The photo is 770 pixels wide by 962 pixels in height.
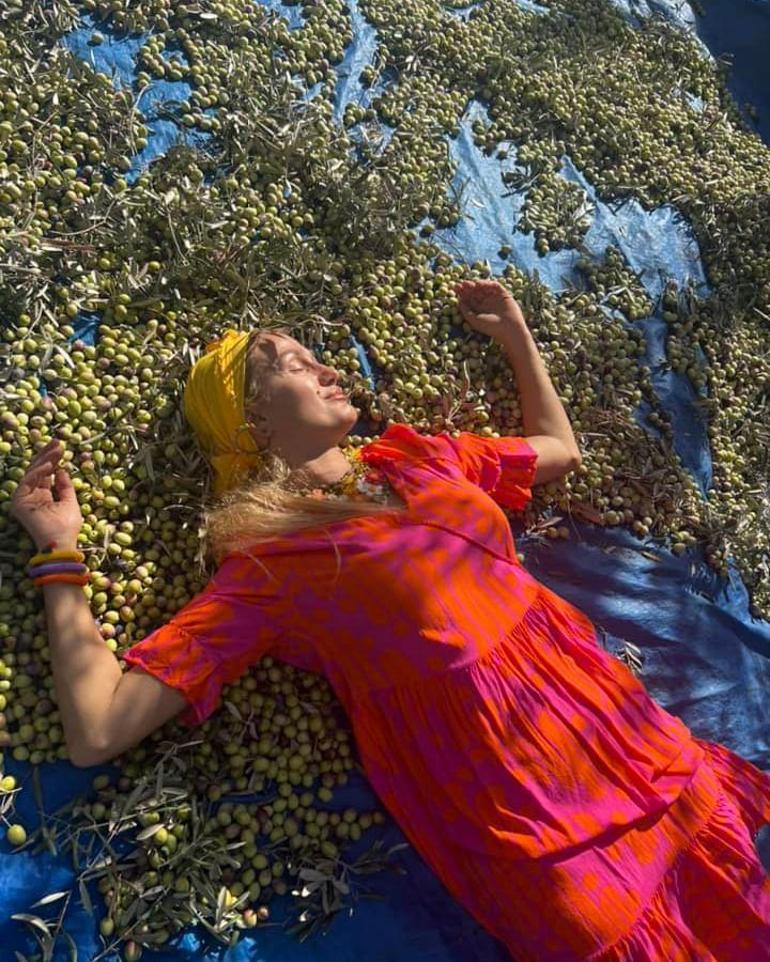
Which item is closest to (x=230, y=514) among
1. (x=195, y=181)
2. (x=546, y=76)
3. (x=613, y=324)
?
(x=195, y=181)

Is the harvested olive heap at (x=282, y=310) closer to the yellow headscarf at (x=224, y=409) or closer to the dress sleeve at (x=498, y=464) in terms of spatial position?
the yellow headscarf at (x=224, y=409)

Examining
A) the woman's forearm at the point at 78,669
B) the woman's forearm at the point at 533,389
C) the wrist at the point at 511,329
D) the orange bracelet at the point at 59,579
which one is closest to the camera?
the woman's forearm at the point at 78,669

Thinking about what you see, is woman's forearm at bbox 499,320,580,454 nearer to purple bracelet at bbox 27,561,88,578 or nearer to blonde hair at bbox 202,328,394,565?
blonde hair at bbox 202,328,394,565

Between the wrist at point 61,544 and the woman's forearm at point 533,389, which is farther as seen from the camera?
the woman's forearm at point 533,389

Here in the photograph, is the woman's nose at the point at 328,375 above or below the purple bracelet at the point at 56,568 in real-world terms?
above

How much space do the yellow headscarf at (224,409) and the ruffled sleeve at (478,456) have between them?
1.21 feet

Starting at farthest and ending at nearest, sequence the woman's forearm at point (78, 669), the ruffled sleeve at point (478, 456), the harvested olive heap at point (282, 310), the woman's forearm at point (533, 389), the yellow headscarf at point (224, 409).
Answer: the woman's forearm at point (533, 389) → the ruffled sleeve at point (478, 456) → the yellow headscarf at point (224, 409) → the harvested olive heap at point (282, 310) → the woman's forearm at point (78, 669)

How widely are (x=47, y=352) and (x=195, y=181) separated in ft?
3.00

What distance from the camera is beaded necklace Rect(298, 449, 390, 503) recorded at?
2.34 metres

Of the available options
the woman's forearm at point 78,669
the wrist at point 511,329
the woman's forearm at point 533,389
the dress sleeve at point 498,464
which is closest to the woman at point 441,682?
the woman's forearm at point 78,669

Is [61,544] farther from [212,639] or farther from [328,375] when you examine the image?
[328,375]

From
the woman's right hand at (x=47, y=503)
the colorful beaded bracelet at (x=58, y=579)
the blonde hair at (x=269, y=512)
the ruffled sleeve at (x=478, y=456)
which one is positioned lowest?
the colorful beaded bracelet at (x=58, y=579)

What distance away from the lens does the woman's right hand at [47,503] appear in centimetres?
221

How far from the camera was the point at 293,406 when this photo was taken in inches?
90.7
